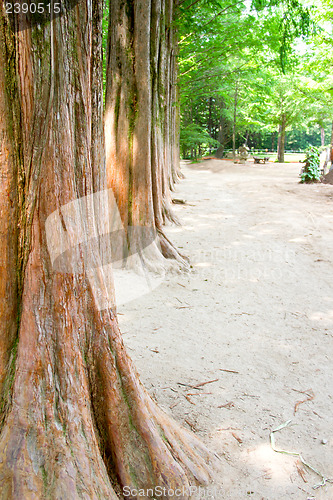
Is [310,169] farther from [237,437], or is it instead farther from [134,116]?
[237,437]

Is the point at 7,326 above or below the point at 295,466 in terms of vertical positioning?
above

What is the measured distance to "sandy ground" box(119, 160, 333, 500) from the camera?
9.32 feet

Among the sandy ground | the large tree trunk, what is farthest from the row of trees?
the large tree trunk

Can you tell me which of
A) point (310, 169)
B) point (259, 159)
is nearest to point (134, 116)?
point (310, 169)

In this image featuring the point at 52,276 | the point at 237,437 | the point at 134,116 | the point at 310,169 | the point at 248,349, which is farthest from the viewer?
the point at 310,169

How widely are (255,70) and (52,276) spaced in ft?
61.1

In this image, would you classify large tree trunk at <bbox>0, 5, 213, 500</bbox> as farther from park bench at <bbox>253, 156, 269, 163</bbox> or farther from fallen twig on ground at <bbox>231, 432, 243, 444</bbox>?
park bench at <bbox>253, 156, 269, 163</bbox>

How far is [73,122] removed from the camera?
202cm

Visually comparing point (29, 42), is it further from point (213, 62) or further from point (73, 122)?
point (213, 62)

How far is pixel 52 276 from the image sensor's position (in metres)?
2.00

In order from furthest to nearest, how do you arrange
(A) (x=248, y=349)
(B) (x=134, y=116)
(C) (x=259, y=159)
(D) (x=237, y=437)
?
(C) (x=259, y=159), (B) (x=134, y=116), (A) (x=248, y=349), (D) (x=237, y=437)

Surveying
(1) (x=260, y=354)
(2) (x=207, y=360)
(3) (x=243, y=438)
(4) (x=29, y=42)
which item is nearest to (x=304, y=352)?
(1) (x=260, y=354)

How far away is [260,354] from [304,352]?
0.49 meters

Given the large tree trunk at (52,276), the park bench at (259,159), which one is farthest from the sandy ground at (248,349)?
the park bench at (259,159)
